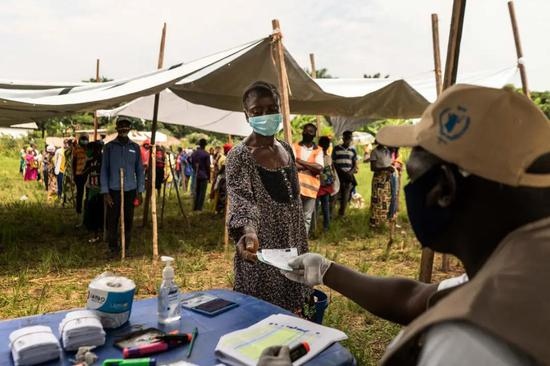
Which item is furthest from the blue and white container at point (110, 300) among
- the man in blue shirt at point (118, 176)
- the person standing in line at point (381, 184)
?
the person standing in line at point (381, 184)

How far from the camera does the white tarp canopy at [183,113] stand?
8.30m

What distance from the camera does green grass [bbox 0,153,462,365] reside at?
12.4 ft

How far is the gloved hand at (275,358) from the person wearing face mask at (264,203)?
0.91m

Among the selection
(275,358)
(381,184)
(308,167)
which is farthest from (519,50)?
(275,358)

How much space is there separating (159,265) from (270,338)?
396 centimetres

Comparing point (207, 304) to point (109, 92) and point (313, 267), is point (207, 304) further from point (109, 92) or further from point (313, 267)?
point (109, 92)

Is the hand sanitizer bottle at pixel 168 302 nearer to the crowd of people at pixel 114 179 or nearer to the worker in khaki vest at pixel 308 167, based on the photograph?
the crowd of people at pixel 114 179

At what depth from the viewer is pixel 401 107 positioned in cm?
736

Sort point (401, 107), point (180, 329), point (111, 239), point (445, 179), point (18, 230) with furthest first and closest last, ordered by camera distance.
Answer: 1. point (401, 107)
2. point (18, 230)
3. point (111, 239)
4. point (180, 329)
5. point (445, 179)

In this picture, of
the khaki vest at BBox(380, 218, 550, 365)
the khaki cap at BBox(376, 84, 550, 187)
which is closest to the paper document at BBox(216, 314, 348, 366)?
the khaki vest at BBox(380, 218, 550, 365)

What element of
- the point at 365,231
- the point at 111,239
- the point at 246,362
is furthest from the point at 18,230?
the point at 246,362

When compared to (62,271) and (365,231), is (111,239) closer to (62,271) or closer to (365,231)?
(62,271)

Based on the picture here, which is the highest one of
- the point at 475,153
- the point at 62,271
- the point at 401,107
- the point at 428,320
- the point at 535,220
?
the point at 401,107

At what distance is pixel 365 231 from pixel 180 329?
5846 millimetres
